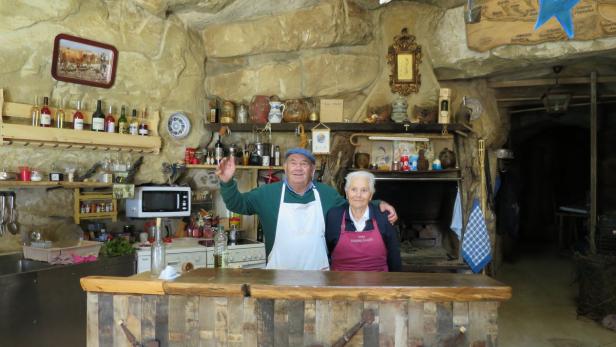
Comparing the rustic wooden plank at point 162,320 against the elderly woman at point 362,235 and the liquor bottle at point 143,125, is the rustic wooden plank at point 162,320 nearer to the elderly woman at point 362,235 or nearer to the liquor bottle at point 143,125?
the elderly woman at point 362,235

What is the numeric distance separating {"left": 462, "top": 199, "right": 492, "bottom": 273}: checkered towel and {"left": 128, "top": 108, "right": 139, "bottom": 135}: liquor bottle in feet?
11.7

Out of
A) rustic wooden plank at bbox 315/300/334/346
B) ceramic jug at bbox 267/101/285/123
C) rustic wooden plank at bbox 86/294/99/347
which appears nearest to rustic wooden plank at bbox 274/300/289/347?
rustic wooden plank at bbox 315/300/334/346

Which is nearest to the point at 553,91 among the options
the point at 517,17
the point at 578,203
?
the point at 517,17

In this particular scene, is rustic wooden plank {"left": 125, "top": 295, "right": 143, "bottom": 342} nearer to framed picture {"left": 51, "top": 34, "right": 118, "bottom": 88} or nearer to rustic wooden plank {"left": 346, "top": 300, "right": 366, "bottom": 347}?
rustic wooden plank {"left": 346, "top": 300, "right": 366, "bottom": 347}

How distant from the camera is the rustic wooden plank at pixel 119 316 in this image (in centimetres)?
168

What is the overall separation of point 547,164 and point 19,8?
10324mm

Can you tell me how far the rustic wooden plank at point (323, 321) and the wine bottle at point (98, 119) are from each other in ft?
10.4

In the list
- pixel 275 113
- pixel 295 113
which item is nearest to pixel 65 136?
pixel 275 113

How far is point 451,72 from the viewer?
527cm

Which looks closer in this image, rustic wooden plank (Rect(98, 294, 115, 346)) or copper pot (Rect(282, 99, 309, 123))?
rustic wooden plank (Rect(98, 294, 115, 346))

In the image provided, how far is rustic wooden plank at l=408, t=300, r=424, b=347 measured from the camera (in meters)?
1.59

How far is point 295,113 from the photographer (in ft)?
16.1

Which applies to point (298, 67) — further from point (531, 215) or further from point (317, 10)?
point (531, 215)

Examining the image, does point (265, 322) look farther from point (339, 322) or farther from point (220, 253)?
point (220, 253)
